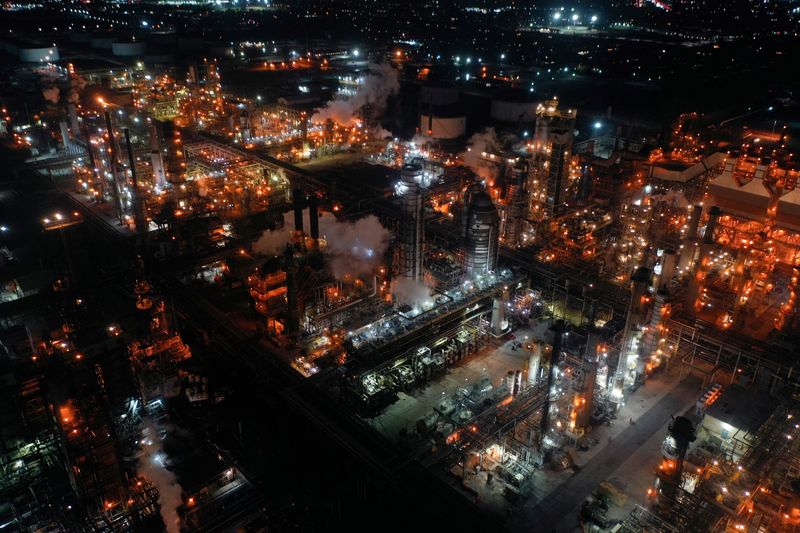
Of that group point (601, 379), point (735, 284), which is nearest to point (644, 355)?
point (601, 379)

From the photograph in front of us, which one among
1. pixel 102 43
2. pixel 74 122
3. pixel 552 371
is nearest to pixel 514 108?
pixel 74 122

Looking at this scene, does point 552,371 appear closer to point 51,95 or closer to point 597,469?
point 597,469

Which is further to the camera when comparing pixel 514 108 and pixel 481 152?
pixel 514 108

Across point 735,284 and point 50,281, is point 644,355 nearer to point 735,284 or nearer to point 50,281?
point 735,284

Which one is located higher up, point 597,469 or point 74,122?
point 74,122

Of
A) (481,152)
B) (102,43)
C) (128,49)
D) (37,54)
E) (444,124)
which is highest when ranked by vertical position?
(102,43)

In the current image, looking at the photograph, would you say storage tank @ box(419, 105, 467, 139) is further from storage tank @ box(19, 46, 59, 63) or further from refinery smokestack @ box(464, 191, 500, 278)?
storage tank @ box(19, 46, 59, 63)
